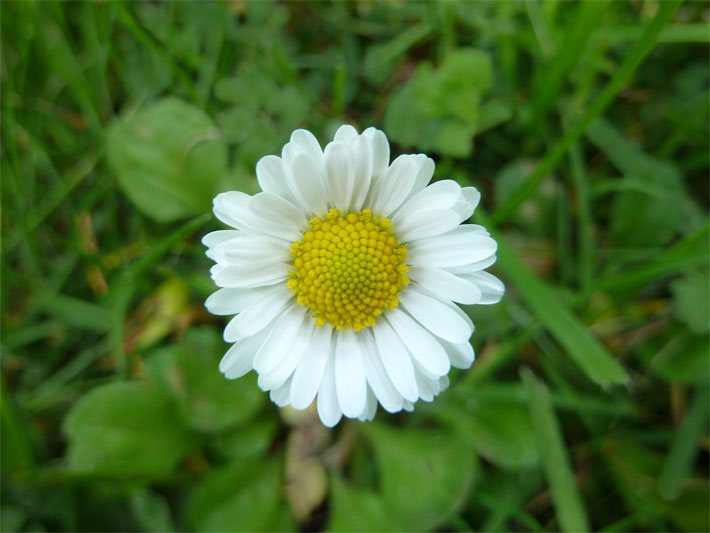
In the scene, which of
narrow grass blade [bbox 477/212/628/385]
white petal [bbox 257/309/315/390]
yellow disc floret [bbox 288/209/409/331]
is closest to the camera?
white petal [bbox 257/309/315/390]

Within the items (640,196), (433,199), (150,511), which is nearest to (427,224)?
(433,199)

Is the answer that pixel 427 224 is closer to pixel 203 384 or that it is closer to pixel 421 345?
pixel 421 345

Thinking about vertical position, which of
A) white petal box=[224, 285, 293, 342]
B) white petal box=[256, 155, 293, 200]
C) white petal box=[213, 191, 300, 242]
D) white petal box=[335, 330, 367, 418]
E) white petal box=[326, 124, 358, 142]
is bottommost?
white petal box=[335, 330, 367, 418]

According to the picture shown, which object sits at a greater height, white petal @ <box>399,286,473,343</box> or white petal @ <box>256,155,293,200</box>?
white petal @ <box>256,155,293,200</box>

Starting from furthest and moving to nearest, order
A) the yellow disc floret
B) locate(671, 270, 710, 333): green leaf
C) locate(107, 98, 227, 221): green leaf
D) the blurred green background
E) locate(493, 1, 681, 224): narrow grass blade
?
1. locate(107, 98, 227, 221): green leaf
2. the blurred green background
3. locate(671, 270, 710, 333): green leaf
4. locate(493, 1, 681, 224): narrow grass blade
5. the yellow disc floret

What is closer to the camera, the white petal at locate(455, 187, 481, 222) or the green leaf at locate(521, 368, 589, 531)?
the white petal at locate(455, 187, 481, 222)

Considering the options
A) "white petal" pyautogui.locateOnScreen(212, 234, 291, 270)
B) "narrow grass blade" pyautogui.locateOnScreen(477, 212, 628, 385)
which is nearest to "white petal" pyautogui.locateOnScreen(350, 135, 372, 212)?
"white petal" pyautogui.locateOnScreen(212, 234, 291, 270)

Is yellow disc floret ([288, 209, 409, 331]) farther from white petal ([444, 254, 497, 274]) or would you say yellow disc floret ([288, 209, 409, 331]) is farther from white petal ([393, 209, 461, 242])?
white petal ([444, 254, 497, 274])
